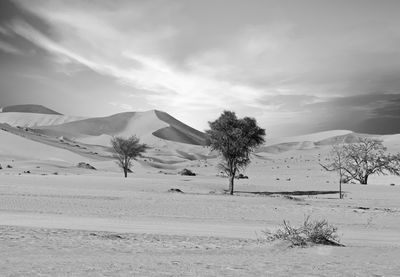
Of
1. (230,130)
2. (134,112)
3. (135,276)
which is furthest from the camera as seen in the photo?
(134,112)

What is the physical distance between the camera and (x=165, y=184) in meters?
38.9

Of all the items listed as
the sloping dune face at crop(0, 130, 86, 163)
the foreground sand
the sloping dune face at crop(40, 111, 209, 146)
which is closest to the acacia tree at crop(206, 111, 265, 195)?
the foreground sand

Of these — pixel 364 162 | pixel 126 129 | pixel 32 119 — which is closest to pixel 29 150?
pixel 364 162

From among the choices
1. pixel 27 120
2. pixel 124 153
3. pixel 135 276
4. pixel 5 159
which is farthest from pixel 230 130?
pixel 27 120

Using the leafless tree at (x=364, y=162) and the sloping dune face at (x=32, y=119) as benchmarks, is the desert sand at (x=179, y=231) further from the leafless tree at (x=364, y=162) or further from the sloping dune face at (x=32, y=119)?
the sloping dune face at (x=32, y=119)

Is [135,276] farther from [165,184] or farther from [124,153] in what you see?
[124,153]

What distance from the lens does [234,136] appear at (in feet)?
105

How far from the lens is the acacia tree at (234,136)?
105 ft

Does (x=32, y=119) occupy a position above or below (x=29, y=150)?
above

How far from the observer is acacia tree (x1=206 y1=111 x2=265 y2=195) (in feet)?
105

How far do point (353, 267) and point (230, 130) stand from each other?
948 inches

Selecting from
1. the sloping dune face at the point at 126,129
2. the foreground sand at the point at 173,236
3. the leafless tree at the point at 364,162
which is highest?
the sloping dune face at the point at 126,129

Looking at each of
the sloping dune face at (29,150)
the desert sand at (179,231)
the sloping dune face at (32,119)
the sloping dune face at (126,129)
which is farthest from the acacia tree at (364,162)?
the sloping dune face at (32,119)

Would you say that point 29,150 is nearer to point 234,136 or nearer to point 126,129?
point 234,136
